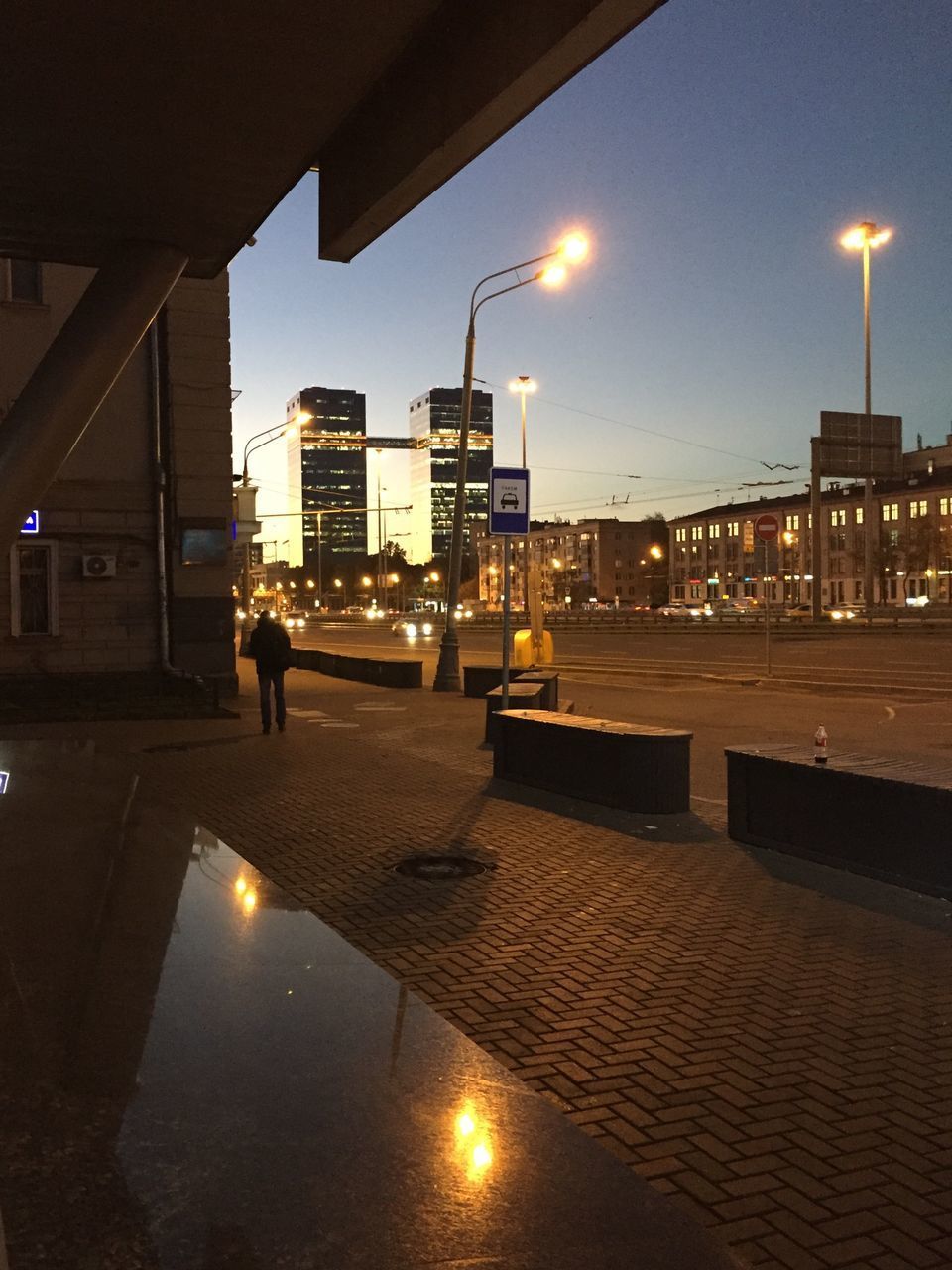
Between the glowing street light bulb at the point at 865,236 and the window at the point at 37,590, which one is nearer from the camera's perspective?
the window at the point at 37,590

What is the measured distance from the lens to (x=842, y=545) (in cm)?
13975

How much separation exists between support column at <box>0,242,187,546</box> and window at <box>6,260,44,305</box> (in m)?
15.0

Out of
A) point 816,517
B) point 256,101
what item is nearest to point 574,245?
point 256,101

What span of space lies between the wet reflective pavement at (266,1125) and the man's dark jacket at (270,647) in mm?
9518

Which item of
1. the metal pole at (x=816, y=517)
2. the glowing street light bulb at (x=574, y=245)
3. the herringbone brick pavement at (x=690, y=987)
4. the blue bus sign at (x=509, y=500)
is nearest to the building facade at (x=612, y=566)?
the metal pole at (x=816, y=517)

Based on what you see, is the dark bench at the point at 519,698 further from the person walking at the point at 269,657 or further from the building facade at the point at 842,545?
the building facade at the point at 842,545

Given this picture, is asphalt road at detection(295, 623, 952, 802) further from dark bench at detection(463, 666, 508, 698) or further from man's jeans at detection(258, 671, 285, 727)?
man's jeans at detection(258, 671, 285, 727)

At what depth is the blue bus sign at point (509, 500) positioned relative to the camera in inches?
504

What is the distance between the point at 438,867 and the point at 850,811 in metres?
2.82

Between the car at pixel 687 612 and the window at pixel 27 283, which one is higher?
→ the window at pixel 27 283

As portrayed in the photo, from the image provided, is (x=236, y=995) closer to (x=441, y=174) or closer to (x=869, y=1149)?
(x=869, y=1149)

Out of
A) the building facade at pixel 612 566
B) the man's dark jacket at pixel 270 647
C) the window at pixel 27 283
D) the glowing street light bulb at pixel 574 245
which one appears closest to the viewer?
the man's dark jacket at pixel 270 647

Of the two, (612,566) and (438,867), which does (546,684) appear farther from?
(612,566)

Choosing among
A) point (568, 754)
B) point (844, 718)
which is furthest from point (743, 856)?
point (844, 718)
